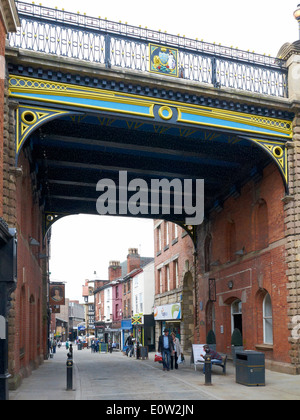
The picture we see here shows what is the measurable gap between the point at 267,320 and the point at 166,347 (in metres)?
4.08

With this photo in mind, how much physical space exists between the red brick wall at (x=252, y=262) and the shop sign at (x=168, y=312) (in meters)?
6.26

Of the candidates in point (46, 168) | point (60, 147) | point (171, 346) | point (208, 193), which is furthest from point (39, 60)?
point (208, 193)

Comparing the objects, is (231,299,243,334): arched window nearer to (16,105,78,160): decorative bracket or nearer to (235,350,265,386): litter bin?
(235,350,265,386): litter bin

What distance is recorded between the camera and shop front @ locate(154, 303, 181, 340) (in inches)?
1328

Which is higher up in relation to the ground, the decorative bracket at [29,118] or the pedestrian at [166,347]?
the decorative bracket at [29,118]

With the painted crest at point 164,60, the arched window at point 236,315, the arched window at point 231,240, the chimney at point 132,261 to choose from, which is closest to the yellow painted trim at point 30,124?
the painted crest at point 164,60

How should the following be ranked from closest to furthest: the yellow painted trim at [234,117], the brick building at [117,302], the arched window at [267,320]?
the yellow painted trim at [234,117], the arched window at [267,320], the brick building at [117,302]

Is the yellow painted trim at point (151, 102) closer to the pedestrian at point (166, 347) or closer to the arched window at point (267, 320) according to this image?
the arched window at point (267, 320)

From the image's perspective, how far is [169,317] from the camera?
35.7 m

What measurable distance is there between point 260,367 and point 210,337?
814 centimetres

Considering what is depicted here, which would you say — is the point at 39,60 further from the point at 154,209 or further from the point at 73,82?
the point at 154,209

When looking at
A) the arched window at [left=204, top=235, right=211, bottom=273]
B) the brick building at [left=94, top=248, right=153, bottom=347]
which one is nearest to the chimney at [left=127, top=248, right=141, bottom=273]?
the brick building at [left=94, top=248, right=153, bottom=347]

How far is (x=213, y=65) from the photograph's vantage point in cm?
1805

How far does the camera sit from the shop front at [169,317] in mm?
33725
